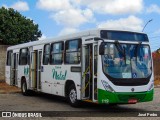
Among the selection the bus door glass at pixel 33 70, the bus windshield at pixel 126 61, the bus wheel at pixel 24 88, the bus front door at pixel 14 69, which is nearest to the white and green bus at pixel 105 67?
the bus windshield at pixel 126 61

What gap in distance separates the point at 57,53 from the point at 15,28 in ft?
77.8

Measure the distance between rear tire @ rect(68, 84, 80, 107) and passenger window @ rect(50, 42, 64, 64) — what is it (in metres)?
1.50

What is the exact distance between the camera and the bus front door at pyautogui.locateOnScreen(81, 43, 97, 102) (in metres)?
13.2

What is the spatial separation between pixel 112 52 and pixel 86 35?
142cm

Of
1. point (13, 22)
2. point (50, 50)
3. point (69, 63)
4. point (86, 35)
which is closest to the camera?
point (86, 35)

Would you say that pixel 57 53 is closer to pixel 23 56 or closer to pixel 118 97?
pixel 118 97

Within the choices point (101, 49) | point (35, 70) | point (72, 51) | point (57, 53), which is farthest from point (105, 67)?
point (35, 70)

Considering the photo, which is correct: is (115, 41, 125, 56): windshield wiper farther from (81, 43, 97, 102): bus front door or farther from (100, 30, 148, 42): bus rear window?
(81, 43, 97, 102): bus front door

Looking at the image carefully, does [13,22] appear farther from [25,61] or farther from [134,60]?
[134,60]

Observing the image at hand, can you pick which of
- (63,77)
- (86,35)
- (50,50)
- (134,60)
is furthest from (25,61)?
(134,60)

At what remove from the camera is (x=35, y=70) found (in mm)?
19312

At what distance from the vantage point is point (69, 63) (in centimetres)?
1522

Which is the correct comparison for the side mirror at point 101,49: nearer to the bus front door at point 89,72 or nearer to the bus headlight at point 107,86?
the bus front door at point 89,72

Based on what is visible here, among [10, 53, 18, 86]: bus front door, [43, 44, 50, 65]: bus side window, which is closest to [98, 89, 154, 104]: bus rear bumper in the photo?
[43, 44, 50, 65]: bus side window
